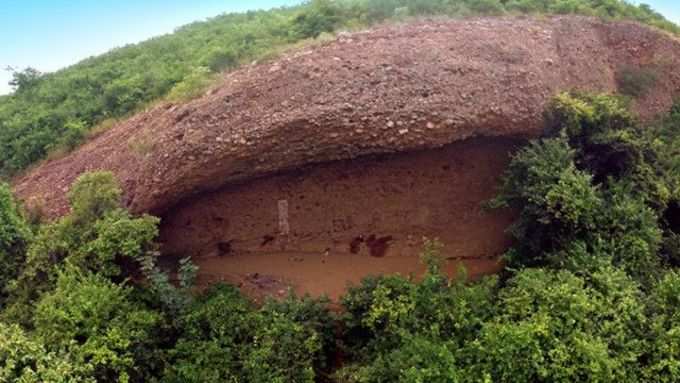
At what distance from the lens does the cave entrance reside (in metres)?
12.3

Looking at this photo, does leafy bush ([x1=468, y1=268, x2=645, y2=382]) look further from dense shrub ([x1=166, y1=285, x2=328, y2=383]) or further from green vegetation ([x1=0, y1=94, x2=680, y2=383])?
dense shrub ([x1=166, y1=285, x2=328, y2=383])

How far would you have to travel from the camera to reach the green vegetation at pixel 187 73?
542 inches

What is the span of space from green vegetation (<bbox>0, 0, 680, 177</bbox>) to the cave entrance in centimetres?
277

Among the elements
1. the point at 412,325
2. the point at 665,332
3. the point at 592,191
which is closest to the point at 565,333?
the point at 665,332

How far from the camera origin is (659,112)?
532 inches

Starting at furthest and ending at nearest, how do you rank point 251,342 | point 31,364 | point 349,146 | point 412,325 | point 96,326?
point 349,146, point 251,342, point 412,325, point 96,326, point 31,364

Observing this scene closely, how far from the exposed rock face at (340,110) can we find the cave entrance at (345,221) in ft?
2.45

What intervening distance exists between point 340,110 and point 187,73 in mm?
5437

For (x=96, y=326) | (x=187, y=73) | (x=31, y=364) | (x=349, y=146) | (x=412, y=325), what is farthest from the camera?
(x=187, y=73)

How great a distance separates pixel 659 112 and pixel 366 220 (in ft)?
23.8

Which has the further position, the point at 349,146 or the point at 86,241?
the point at 349,146

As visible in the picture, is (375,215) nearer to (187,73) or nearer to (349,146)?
(349,146)

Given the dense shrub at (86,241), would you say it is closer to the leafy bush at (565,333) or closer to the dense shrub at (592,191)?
the leafy bush at (565,333)

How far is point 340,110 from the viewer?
10828 millimetres
